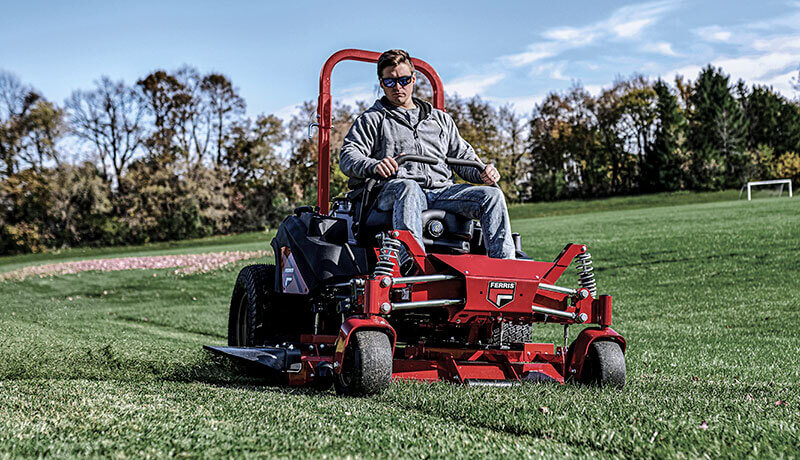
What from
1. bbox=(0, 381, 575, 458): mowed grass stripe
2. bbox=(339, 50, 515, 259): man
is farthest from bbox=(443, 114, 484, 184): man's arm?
bbox=(0, 381, 575, 458): mowed grass stripe

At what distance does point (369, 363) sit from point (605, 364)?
1.39m

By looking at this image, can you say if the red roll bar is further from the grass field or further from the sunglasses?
the grass field

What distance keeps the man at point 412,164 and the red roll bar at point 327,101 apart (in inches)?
31.2

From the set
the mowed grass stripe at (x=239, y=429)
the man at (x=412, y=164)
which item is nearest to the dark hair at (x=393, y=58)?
the man at (x=412, y=164)

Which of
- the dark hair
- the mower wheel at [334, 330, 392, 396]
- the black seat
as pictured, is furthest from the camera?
the dark hair

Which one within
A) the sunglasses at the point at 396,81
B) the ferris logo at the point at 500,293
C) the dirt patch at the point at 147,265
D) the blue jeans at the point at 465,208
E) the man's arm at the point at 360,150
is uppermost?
the sunglasses at the point at 396,81

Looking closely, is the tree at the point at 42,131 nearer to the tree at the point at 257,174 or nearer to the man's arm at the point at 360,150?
the tree at the point at 257,174

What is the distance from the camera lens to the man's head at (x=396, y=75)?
15.7ft

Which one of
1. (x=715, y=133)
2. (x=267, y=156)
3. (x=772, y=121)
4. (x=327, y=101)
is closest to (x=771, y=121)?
(x=772, y=121)

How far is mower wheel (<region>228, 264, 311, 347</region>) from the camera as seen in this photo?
528cm

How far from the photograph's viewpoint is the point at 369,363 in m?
3.46

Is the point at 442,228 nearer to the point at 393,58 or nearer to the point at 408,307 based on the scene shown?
the point at 408,307

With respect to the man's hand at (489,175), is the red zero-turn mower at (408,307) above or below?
below

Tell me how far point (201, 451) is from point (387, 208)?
7.07ft
